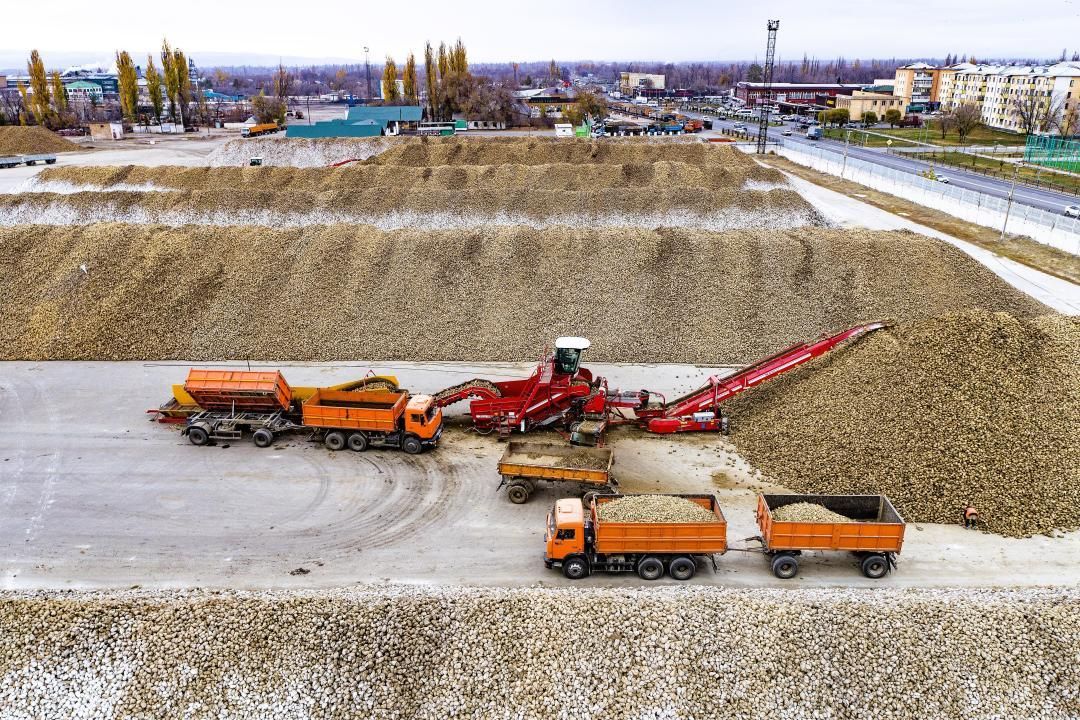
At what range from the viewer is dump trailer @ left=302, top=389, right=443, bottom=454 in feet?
61.3

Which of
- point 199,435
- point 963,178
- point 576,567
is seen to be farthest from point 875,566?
point 963,178

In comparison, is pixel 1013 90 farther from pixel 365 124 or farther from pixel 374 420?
pixel 374 420

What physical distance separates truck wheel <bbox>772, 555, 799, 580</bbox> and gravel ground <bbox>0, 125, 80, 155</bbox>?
83939 millimetres

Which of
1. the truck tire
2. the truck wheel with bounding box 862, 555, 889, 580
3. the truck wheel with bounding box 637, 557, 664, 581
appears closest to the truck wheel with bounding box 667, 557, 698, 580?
the truck wheel with bounding box 637, 557, 664, 581

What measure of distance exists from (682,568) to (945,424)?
25.7 feet

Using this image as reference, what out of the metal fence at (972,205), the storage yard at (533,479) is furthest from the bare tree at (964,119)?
the storage yard at (533,479)

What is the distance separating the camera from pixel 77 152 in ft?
246

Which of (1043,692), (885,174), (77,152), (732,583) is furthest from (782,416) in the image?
(77,152)

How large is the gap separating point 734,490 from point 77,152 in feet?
275

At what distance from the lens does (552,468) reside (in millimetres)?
16219

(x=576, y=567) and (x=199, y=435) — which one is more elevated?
(x=199, y=435)

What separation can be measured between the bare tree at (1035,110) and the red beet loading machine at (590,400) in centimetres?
8135

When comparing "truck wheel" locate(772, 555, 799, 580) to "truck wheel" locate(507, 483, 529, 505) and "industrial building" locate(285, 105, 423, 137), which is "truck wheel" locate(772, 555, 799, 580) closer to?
"truck wheel" locate(507, 483, 529, 505)

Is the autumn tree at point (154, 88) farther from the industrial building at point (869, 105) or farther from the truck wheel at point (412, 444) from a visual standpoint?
the truck wheel at point (412, 444)
